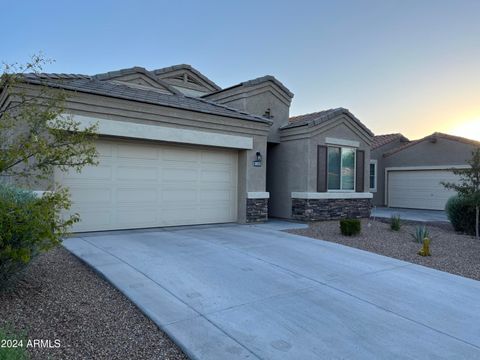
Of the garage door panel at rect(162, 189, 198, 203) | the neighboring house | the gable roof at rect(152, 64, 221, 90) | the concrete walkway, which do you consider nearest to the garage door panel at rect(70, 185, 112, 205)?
the garage door panel at rect(162, 189, 198, 203)

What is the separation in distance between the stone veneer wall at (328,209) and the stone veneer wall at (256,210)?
1502 mm

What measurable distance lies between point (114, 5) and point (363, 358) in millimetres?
11682

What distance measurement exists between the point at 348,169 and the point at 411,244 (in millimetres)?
5205

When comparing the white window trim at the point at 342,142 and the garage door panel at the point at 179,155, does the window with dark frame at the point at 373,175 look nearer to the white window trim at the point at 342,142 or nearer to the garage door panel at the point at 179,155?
the white window trim at the point at 342,142

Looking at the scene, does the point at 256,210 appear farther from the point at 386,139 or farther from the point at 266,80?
the point at 386,139

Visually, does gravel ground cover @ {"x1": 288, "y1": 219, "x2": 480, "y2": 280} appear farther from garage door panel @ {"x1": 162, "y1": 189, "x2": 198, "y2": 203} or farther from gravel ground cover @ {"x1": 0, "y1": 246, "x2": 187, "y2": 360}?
gravel ground cover @ {"x1": 0, "y1": 246, "x2": 187, "y2": 360}

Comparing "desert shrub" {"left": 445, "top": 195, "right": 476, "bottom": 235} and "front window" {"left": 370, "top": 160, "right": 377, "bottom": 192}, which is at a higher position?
"front window" {"left": 370, "top": 160, "right": 377, "bottom": 192}

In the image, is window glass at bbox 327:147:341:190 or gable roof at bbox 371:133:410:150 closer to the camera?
window glass at bbox 327:147:341:190

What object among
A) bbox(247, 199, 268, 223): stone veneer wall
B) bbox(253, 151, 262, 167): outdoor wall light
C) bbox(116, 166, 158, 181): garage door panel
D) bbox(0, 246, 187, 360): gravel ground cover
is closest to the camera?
bbox(0, 246, 187, 360): gravel ground cover

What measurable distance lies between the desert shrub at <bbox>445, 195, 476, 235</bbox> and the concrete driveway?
5.98 m

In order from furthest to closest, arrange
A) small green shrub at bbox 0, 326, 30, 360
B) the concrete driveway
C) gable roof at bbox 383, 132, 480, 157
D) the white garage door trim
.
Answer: the white garage door trim → gable roof at bbox 383, 132, 480, 157 → the concrete driveway → small green shrub at bbox 0, 326, 30, 360

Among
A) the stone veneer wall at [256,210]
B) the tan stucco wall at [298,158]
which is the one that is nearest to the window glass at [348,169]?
the tan stucco wall at [298,158]

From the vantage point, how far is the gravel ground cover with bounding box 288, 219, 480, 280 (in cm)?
732

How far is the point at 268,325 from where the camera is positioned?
13.4ft
